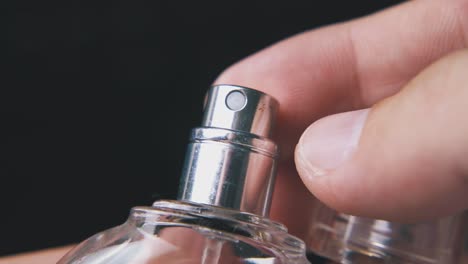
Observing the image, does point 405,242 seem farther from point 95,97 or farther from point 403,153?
point 95,97

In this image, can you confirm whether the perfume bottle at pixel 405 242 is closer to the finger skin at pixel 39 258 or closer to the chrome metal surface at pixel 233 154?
the chrome metal surface at pixel 233 154

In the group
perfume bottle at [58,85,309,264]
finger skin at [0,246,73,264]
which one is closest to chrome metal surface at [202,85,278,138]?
perfume bottle at [58,85,309,264]

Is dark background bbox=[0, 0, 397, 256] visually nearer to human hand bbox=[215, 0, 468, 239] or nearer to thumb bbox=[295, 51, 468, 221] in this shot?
human hand bbox=[215, 0, 468, 239]

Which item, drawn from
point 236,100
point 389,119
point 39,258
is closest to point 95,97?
point 39,258

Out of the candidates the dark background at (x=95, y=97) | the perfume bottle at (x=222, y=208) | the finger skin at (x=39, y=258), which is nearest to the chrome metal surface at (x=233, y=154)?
the perfume bottle at (x=222, y=208)

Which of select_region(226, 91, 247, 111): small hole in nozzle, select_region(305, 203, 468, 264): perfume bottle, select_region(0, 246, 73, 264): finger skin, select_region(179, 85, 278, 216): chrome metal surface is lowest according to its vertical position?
select_region(0, 246, 73, 264): finger skin

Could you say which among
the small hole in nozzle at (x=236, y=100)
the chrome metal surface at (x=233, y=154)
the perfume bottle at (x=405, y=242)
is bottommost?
the perfume bottle at (x=405, y=242)
